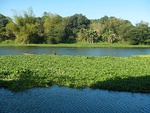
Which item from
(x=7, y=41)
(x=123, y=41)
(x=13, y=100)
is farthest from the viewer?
(x=123, y=41)

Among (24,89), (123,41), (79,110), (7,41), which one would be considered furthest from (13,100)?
(123,41)

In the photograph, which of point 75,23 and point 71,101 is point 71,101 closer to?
point 71,101

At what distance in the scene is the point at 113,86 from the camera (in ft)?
53.5

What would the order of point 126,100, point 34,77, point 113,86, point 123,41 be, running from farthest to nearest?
1. point 123,41
2. point 34,77
3. point 113,86
4. point 126,100

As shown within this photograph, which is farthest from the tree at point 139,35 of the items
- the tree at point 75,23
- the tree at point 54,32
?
the tree at point 54,32

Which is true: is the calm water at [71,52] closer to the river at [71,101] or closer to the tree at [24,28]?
the tree at [24,28]

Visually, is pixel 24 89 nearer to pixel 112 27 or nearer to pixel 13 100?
pixel 13 100

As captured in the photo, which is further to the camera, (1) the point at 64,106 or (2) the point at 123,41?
(2) the point at 123,41

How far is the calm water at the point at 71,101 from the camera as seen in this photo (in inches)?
469

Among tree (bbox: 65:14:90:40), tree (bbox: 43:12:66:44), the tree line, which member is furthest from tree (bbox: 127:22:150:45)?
tree (bbox: 43:12:66:44)

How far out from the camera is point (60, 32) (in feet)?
263

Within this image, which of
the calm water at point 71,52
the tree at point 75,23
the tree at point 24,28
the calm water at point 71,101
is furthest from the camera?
the tree at point 75,23

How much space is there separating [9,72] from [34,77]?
254cm

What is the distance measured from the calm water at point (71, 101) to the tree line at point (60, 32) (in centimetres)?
6265
